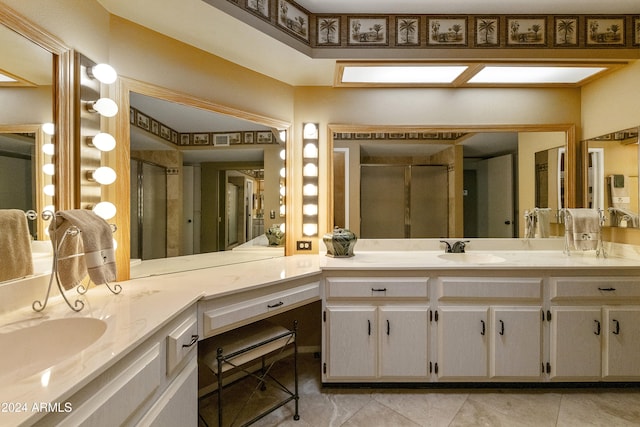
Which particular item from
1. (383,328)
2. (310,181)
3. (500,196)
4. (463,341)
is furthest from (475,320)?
(310,181)

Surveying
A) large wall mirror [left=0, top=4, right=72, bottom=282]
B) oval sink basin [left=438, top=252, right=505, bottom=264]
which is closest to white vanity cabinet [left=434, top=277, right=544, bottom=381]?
oval sink basin [left=438, top=252, right=505, bottom=264]

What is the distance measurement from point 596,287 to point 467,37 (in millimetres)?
1856

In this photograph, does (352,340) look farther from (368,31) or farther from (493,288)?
(368,31)

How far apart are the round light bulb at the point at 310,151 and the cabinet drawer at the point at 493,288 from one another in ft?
4.56

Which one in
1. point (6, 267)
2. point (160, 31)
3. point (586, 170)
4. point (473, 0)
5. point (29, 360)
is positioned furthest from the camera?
point (586, 170)

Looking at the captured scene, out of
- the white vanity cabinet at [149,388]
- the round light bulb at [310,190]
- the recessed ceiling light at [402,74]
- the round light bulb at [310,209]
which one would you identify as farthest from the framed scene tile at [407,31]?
the white vanity cabinet at [149,388]

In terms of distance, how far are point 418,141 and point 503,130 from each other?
709mm

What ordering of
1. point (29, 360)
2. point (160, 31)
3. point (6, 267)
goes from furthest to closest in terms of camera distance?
1. point (160, 31)
2. point (6, 267)
3. point (29, 360)

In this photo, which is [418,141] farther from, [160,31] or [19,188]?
[19,188]

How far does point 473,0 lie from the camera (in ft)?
6.24

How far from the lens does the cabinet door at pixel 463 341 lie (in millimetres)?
1932

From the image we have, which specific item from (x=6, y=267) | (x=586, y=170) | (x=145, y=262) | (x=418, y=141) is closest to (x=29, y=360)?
(x=6, y=267)

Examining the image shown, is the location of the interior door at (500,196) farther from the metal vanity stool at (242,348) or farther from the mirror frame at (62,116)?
the mirror frame at (62,116)

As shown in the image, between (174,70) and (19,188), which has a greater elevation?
(174,70)
